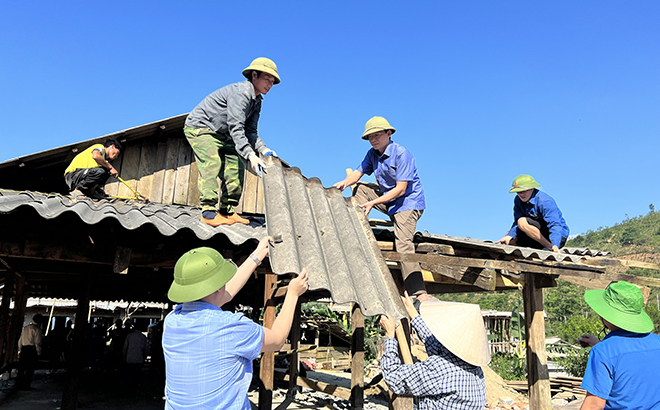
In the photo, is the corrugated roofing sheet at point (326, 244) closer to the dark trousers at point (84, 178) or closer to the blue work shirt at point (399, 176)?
the blue work shirt at point (399, 176)

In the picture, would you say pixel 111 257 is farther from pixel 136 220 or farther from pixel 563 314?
pixel 563 314

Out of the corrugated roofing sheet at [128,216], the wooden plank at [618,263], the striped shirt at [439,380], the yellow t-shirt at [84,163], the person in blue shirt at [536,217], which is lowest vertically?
the striped shirt at [439,380]

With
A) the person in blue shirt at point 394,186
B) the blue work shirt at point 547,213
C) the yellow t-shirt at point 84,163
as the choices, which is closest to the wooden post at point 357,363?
the person in blue shirt at point 394,186

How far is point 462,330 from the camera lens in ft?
9.12

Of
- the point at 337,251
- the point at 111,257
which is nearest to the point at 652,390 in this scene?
the point at 337,251

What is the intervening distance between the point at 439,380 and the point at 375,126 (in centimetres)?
323

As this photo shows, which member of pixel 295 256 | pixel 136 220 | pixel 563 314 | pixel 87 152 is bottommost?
pixel 563 314

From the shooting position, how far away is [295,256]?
9.94ft

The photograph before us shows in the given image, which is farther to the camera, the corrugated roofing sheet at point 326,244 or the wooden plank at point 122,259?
the wooden plank at point 122,259

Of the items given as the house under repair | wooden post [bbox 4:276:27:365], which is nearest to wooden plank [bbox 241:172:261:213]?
the house under repair

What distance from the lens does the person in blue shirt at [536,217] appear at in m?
6.23

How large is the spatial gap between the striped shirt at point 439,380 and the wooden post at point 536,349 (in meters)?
3.43

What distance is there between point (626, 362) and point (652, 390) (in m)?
0.21

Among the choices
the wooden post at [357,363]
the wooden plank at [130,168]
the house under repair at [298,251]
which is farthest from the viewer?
the wooden plank at [130,168]
